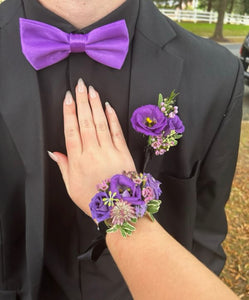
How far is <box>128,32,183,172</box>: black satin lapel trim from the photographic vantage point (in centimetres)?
106

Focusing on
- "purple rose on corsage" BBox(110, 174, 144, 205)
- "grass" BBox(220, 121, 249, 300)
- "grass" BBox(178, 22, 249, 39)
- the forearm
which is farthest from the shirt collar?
"grass" BBox(178, 22, 249, 39)

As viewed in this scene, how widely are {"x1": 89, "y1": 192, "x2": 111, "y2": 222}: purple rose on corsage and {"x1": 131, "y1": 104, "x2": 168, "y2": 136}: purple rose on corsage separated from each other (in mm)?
222

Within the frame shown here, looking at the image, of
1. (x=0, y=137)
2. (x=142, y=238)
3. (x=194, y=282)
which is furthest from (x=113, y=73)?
(x=194, y=282)

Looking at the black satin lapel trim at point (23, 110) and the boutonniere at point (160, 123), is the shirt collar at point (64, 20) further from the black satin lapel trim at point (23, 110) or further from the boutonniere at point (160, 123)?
the boutonniere at point (160, 123)

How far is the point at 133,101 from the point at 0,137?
0.43 metres

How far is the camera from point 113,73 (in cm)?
107

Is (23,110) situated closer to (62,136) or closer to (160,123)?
(62,136)

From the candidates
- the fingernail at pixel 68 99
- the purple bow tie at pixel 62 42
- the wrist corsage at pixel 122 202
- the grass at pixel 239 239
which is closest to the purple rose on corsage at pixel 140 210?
the wrist corsage at pixel 122 202

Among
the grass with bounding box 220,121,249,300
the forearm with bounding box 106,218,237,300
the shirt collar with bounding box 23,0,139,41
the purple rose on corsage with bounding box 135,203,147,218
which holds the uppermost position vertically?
the shirt collar with bounding box 23,0,139,41

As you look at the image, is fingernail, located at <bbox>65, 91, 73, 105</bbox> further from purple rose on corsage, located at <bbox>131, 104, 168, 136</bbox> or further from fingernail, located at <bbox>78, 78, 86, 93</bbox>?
purple rose on corsage, located at <bbox>131, 104, 168, 136</bbox>

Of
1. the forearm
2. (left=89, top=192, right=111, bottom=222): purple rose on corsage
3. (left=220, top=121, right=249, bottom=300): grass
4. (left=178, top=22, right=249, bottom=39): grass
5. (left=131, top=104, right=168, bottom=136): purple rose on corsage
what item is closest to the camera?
the forearm

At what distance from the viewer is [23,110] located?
1019 millimetres

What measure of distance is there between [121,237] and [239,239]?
105 inches

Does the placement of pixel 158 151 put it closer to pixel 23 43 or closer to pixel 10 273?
pixel 23 43
